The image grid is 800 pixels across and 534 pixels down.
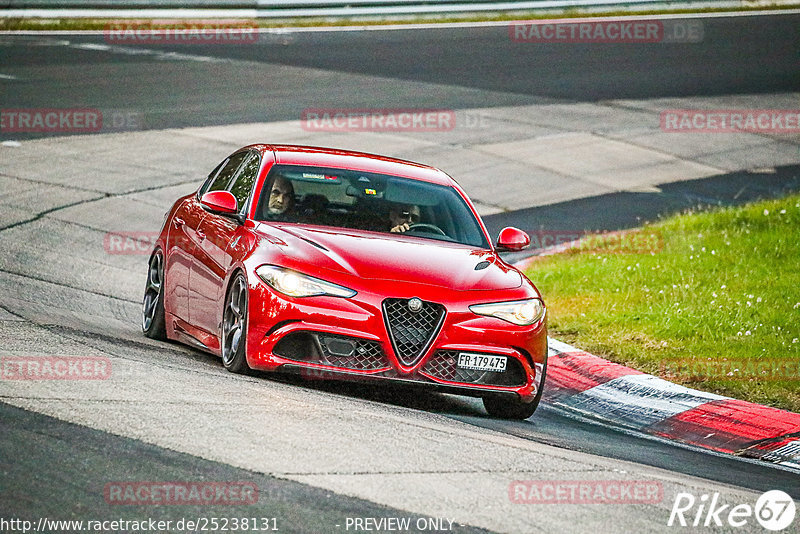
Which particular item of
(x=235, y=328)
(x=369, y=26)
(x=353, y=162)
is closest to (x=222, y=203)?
(x=235, y=328)

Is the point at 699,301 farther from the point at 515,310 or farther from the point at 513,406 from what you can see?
the point at 515,310

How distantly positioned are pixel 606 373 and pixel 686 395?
2.48 ft

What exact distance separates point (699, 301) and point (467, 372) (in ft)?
14.8

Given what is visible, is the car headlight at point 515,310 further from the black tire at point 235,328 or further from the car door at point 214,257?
the car door at point 214,257

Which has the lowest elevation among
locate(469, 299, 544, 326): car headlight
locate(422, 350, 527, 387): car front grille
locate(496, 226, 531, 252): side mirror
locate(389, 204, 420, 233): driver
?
locate(422, 350, 527, 387): car front grille

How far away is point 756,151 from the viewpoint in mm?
23562

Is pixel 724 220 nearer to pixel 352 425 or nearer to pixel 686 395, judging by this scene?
pixel 686 395

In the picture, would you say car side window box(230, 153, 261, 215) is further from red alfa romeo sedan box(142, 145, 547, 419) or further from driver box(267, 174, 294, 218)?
driver box(267, 174, 294, 218)

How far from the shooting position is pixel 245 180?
992 cm

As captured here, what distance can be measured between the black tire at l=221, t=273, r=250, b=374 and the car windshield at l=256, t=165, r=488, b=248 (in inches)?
29.5

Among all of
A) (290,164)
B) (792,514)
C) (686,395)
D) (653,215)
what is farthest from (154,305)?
(653,215)

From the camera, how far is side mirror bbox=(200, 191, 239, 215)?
918 cm

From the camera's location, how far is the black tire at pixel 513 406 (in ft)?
28.9

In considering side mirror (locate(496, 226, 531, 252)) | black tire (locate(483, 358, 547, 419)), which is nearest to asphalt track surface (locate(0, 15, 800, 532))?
black tire (locate(483, 358, 547, 419))
